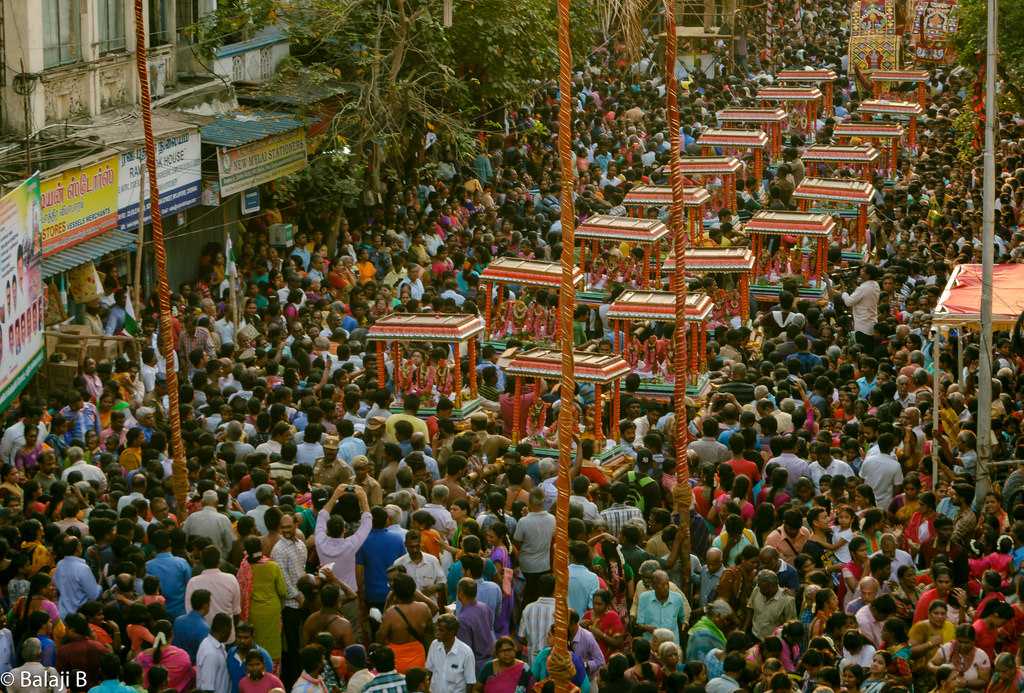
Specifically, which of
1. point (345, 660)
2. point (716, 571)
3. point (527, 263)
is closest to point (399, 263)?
point (527, 263)

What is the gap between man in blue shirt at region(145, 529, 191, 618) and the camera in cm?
1260

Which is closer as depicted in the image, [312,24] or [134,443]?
[134,443]

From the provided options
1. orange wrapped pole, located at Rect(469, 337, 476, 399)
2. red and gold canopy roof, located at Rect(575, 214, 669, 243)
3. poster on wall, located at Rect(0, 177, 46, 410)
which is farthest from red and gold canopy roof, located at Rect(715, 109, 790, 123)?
poster on wall, located at Rect(0, 177, 46, 410)

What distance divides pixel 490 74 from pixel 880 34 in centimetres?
1567

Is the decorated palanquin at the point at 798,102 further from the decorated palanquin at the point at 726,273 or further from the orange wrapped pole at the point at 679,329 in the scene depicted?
the orange wrapped pole at the point at 679,329

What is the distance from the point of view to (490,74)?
29.3m

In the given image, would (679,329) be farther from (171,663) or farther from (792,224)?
(792,224)

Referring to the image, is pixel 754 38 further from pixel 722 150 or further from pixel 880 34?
pixel 722 150

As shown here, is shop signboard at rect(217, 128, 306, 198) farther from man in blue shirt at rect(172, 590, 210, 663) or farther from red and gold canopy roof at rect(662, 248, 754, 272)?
man in blue shirt at rect(172, 590, 210, 663)

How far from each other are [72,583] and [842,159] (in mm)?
20810

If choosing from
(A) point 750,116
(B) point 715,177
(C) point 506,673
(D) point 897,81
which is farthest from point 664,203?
(C) point 506,673

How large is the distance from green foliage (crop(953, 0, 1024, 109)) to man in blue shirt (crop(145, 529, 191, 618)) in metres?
19.2

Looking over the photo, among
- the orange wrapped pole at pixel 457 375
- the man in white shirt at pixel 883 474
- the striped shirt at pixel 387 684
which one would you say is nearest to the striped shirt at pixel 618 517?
the man in white shirt at pixel 883 474

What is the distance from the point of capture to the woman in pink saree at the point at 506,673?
11.1m
